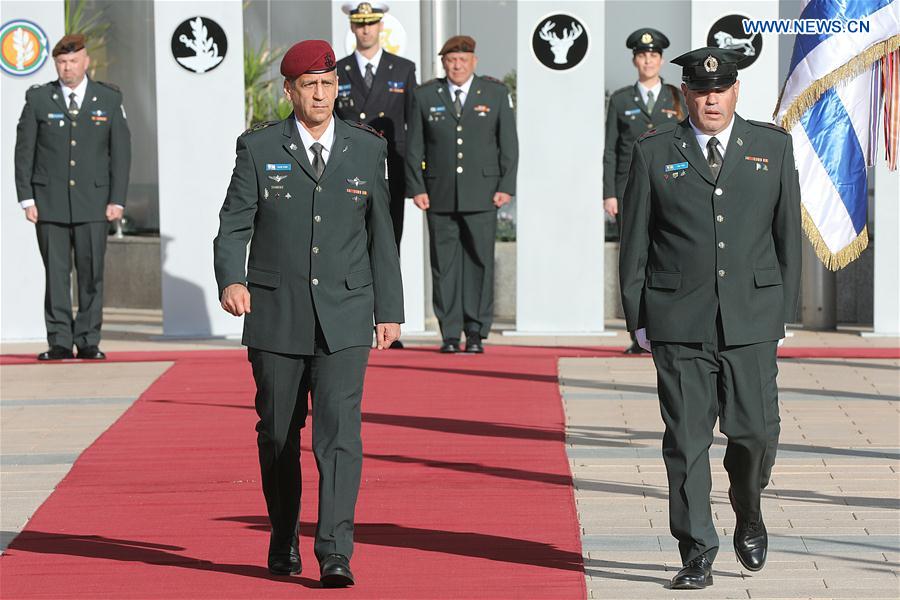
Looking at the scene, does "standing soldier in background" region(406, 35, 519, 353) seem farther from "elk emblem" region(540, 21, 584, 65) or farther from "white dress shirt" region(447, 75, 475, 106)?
"elk emblem" region(540, 21, 584, 65)

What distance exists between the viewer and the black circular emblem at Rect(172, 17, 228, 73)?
11.8 m

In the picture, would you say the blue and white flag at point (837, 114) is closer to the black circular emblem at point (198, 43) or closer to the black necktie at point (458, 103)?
the black necktie at point (458, 103)

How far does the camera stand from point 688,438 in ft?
17.7

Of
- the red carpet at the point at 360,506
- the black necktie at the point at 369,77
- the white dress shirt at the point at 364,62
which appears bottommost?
the red carpet at the point at 360,506

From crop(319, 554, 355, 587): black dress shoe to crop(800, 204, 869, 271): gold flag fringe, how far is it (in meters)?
2.85

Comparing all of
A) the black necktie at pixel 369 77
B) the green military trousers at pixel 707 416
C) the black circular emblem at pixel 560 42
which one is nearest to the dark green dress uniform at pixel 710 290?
the green military trousers at pixel 707 416

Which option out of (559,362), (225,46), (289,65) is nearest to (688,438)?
(289,65)

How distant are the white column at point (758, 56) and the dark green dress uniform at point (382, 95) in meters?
1.94

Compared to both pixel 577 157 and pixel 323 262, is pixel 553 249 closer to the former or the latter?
pixel 577 157

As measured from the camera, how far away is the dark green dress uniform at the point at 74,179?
1081cm

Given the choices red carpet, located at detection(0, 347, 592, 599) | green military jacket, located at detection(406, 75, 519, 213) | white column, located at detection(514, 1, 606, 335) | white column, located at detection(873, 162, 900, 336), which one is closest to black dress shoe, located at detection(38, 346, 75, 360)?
red carpet, located at detection(0, 347, 592, 599)

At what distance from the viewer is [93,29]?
14.8m

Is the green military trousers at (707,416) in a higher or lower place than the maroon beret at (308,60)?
lower

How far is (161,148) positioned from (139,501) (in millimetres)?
5411
